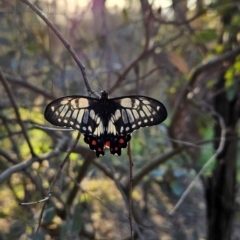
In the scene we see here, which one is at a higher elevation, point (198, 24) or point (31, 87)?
point (198, 24)

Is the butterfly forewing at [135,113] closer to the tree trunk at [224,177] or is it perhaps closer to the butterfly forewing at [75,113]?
the butterfly forewing at [75,113]

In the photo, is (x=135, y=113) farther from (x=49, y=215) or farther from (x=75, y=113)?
(x=49, y=215)

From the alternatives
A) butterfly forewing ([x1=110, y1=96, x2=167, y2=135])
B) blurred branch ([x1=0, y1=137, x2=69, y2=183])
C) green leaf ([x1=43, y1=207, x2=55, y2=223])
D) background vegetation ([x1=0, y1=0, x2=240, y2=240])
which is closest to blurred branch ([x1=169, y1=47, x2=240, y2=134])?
background vegetation ([x1=0, y1=0, x2=240, y2=240])

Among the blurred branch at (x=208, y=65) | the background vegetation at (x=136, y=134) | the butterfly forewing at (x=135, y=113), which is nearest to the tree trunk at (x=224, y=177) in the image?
the background vegetation at (x=136, y=134)

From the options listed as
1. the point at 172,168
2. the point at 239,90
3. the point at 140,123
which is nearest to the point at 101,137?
the point at 140,123

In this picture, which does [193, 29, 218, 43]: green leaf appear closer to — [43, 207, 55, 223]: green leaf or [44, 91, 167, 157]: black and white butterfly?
[43, 207, 55, 223]: green leaf

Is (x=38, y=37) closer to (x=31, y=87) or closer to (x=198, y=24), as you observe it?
(x=31, y=87)

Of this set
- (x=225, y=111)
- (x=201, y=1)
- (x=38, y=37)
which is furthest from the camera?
(x=38, y=37)
